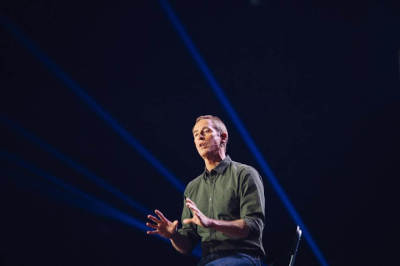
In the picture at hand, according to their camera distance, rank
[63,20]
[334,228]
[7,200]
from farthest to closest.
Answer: [63,20]
[334,228]
[7,200]

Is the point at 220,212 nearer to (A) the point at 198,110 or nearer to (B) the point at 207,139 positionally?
(B) the point at 207,139

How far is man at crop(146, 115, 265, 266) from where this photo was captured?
6.53 feet

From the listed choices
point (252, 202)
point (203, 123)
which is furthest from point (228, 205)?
point (203, 123)

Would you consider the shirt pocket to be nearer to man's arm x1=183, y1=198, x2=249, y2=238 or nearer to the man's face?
man's arm x1=183, y1=198, x2=249, y2=238

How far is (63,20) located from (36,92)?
91 cm

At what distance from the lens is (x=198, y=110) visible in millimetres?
4375

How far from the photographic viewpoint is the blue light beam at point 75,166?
392cm

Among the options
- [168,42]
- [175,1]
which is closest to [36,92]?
[168,42]

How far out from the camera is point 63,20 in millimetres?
4340

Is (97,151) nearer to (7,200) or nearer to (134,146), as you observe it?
(134,146)

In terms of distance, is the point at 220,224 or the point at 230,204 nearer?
the point at 220,224

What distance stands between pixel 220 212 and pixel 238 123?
2.20 metres

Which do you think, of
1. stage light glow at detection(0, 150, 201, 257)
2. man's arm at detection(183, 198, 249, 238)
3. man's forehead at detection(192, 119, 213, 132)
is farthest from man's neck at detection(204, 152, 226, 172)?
stage light glow at detection(0, 150, 201, 257)

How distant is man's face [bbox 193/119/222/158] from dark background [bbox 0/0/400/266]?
6.00ft
